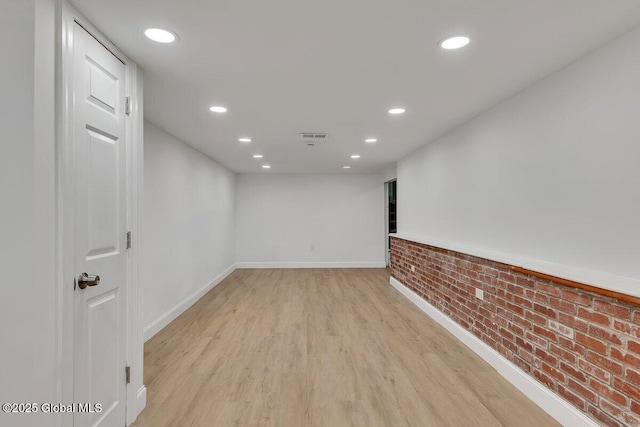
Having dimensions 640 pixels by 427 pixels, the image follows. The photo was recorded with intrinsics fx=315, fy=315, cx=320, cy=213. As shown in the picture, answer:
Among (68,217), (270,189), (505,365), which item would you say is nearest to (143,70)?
(68,217)

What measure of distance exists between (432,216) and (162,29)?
12.1 feet

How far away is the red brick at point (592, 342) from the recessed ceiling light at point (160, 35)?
9.44 ft

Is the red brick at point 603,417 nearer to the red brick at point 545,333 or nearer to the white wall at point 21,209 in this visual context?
the red brick at point 545,333

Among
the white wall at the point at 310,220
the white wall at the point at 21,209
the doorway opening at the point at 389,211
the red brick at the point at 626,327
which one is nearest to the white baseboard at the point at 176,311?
the white wall at the point at 310,220

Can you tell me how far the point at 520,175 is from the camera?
8.35 ft

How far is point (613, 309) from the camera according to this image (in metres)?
1.64

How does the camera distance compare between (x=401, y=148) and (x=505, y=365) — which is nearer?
(x=505, y=365)

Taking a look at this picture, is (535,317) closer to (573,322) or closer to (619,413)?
(573,322)

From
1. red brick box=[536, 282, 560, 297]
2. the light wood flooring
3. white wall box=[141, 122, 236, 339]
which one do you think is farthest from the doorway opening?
red brick box=[536, 282, 560, 297]

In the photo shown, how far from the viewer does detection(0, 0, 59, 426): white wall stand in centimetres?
124

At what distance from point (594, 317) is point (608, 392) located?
1.25 ft

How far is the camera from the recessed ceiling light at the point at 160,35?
1.70m

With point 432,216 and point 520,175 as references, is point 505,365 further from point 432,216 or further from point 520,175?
point 432,216

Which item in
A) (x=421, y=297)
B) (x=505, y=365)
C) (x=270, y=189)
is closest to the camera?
(x=505, y=365)
